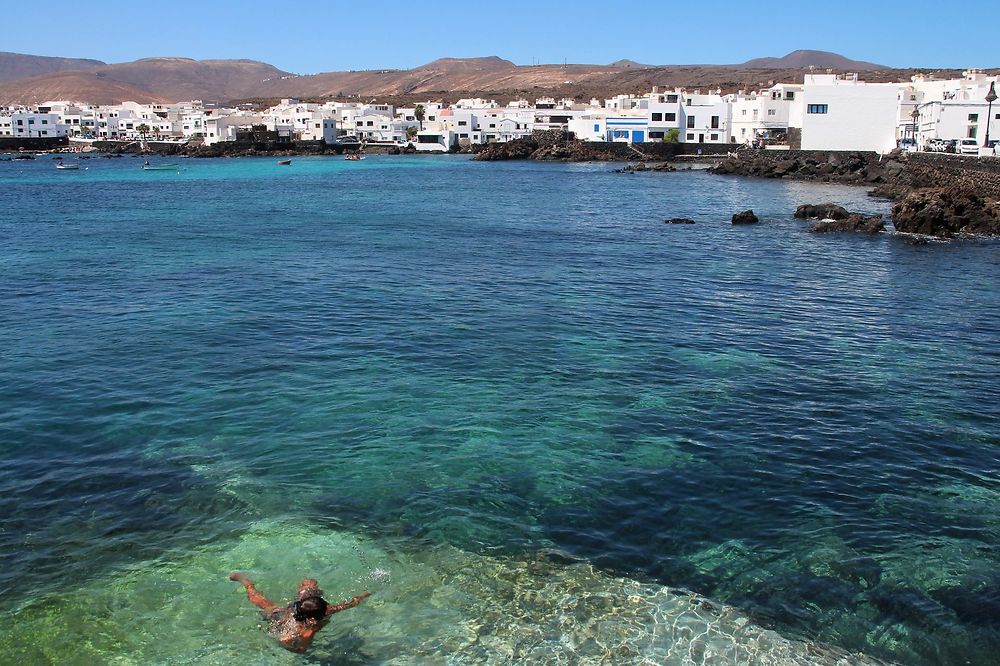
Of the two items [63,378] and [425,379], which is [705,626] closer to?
[425,379]

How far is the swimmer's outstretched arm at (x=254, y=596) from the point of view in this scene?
11217 millimetres

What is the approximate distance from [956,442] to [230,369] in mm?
17171

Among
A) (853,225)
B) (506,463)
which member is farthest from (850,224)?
(506,463)

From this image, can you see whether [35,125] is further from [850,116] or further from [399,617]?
[399,617]

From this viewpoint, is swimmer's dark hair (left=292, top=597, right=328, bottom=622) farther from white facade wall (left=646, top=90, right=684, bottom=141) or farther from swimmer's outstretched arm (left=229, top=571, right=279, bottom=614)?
white facade wall (left=646, top=90, right=684, bottom=141)

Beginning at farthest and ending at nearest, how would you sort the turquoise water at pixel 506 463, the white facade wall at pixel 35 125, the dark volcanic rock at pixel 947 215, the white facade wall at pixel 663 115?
1. the white facade wall at pixel 35 125
2. the white facade wall at pixel 663 115
3. the dark volcanic rock at pixel 947 215
4. the turquoise water at pixel 506 463

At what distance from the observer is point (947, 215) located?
44.5m

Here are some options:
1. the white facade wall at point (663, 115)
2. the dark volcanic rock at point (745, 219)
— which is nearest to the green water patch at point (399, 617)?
the dark volcanic rock at point (745, 219)

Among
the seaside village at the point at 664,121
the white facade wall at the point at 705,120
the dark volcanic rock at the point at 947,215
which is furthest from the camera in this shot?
the white facade wall at the point at 705,120

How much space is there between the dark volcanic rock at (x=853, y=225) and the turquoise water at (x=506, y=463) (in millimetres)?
12202

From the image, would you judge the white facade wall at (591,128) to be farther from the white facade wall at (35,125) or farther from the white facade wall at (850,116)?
the white facade wall at (35,125)

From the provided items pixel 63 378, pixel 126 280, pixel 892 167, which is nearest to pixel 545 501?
pixel 63 378

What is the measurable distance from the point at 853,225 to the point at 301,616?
146ft

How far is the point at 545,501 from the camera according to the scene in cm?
1416
